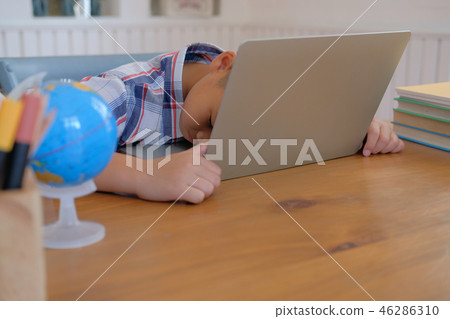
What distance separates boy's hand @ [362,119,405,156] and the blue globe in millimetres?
571

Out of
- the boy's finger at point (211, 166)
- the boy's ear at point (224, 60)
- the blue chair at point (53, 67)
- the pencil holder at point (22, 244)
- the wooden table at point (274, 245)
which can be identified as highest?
the boy's ear at point (224, 60)

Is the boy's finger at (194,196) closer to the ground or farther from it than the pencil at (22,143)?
closer to the ground

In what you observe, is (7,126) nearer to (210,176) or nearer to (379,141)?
(210,176)

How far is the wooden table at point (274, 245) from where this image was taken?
467 mm

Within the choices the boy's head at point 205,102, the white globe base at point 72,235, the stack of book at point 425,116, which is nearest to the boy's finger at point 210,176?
the white globe base at point 72,235

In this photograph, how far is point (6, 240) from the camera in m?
0.37

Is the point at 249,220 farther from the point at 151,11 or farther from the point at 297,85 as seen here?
the point at 151,11

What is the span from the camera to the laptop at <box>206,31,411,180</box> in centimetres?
70

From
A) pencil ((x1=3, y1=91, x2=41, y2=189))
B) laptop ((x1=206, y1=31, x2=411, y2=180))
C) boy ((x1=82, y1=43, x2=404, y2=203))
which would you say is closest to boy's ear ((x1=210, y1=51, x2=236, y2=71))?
boy ((x1=82, y1=43, x2=404, y2=203))

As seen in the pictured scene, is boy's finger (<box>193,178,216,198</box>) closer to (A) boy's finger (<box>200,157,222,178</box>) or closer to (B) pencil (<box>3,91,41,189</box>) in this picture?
(A) boy's finger (<box>200,157,222,178</box>)

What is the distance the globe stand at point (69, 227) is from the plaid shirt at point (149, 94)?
0.42 metres

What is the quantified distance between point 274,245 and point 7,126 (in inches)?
12.4

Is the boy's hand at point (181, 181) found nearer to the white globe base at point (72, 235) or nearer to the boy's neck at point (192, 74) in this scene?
the white globe base at point (72, 235)

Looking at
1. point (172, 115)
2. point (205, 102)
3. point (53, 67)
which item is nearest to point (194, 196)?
point (205, 102)
